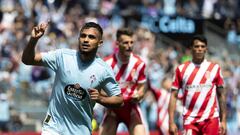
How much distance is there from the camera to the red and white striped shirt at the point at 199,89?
1111 centimetres

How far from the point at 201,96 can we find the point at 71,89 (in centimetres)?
327

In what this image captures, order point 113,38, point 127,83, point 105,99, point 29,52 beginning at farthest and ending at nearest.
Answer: point 113,38 < point 127,83 < point 105,99 < point 29,52

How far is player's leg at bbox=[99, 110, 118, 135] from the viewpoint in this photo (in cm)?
1170

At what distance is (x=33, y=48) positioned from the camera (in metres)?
7.92

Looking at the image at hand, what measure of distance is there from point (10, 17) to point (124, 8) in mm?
4561

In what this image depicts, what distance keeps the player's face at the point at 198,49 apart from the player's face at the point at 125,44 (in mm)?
1105

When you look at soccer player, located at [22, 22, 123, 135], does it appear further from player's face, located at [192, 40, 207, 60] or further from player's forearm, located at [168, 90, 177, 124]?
player's face, located at [192, 40, 207, 60]

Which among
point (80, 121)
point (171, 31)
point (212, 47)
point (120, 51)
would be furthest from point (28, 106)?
point (80, 121)

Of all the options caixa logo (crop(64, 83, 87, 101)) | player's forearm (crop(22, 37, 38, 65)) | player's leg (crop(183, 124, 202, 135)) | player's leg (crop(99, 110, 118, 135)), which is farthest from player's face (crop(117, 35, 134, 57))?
player's forearm (crop(22, 37, 38, 65))

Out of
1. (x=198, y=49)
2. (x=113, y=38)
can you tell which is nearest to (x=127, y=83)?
(x=198, y=49)

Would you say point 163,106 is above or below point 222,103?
below

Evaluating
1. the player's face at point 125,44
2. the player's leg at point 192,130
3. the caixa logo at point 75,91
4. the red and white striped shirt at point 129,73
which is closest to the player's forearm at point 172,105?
the player's leg at point 192,130

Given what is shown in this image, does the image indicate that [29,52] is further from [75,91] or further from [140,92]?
[140,92]

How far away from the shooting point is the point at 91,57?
8555mm
